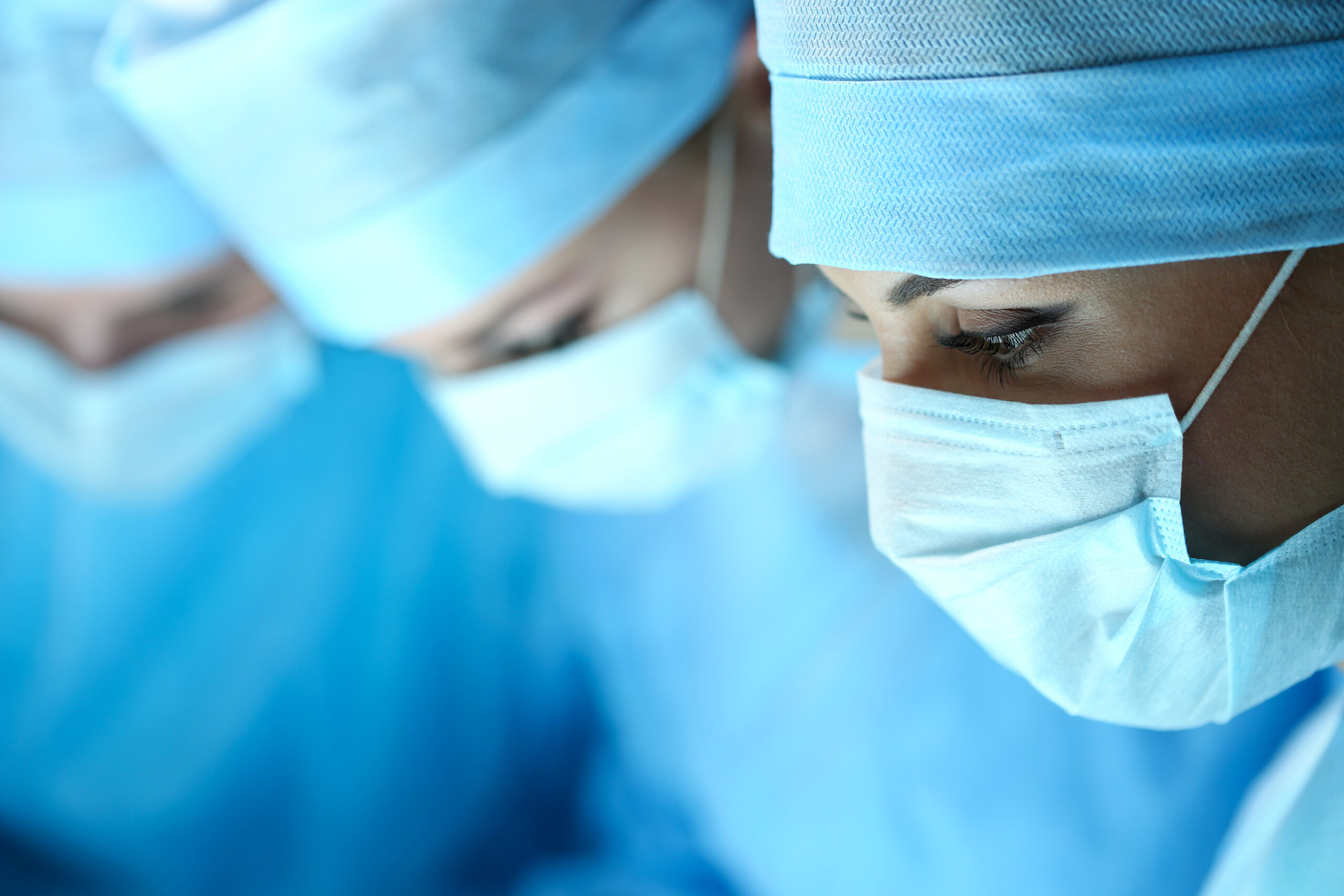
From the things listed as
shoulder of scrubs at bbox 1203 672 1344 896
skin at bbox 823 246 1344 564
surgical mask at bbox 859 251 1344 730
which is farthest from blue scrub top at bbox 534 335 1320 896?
skin at bbox 823 246 1344 564

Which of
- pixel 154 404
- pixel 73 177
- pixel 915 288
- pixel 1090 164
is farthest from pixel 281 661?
pixel 1090 164

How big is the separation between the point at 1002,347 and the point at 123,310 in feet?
5.14

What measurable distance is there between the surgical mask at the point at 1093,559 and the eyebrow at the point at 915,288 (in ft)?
0.24

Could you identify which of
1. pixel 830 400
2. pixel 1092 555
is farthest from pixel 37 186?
pixel 1092 555

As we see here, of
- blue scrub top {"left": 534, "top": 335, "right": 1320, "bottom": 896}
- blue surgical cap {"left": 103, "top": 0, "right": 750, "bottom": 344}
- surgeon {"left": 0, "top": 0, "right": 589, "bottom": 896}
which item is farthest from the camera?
surgeon {"left": 0, "top": 0, "right": 589, "bottom": 896}

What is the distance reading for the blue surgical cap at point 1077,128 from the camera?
55cm

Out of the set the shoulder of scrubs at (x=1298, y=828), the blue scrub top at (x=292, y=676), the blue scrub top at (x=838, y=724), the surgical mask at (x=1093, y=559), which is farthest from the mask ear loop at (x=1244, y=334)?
the blue scrub top at (x=292, y=676)

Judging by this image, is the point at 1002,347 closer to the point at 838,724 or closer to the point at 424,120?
the point at 424,120

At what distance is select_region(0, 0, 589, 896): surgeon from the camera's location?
2027 mm

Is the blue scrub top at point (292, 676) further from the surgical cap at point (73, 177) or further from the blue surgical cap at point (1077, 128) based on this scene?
the blue surgical cap at point (1077, 128)

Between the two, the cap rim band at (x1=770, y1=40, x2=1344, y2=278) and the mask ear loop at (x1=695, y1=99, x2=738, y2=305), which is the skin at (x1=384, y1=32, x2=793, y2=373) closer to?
the mask ear loop at (x1=695, y1=99, x2=738, y2=305)

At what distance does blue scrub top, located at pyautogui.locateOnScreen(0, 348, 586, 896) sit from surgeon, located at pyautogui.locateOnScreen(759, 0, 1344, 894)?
151 centimetres

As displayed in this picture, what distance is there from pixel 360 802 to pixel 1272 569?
190 centimetres

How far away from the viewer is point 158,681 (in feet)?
6.75
